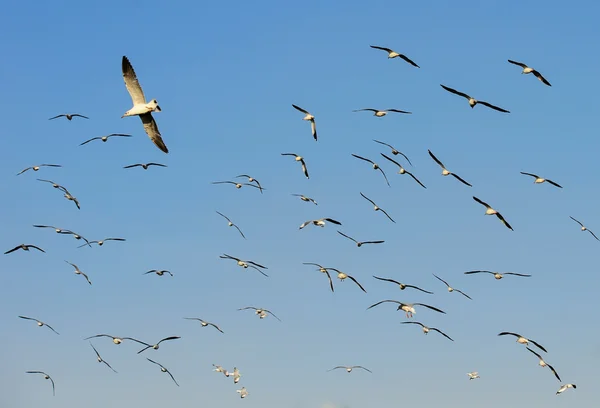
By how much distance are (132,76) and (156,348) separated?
30280 millimetres

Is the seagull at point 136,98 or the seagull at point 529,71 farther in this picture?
the seagull at point 529,71

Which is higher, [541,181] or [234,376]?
[541,181]

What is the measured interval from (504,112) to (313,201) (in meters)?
26.6

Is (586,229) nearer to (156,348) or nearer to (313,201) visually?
(313,201)

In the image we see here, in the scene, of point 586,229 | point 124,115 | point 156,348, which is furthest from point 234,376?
point 124,115

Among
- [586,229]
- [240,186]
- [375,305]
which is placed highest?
[240,186]

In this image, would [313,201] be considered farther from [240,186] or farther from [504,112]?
[504,112]

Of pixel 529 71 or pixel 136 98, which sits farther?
pixel 529 71

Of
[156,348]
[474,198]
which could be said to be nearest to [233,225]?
[156,348]

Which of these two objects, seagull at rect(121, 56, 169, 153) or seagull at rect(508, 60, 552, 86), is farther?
seagull at rect(508, 60, 552, 86)

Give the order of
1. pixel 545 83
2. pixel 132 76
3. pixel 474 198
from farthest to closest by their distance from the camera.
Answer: pixel 474 198
pixel 545 83
pixel 132 76

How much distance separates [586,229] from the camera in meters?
83.2

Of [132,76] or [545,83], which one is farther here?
[545,83]

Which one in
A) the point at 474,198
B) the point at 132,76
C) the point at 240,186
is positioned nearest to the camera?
the point at 132,76
